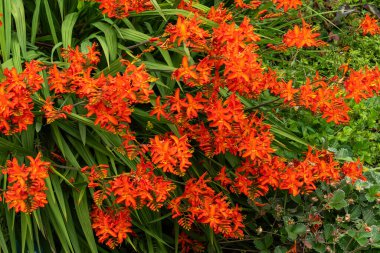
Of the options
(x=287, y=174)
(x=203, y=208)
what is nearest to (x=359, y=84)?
(x=287, y=174)

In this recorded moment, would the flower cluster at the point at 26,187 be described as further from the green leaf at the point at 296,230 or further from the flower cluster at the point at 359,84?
the flower cluster at the point at 359,84

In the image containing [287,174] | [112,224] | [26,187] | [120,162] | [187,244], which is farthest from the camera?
[187,244]

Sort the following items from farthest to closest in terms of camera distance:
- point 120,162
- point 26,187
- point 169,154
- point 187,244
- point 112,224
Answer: point 187,244 < point 120,162 < point 112,224 < point 169,154 < point 26,187

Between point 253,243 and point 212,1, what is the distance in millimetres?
1486

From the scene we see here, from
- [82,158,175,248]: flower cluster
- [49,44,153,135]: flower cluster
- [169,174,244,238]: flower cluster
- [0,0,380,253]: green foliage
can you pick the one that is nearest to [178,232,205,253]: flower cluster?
[0,0,380,253]: green foliage

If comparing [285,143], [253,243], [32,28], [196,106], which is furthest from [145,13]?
[253,243]

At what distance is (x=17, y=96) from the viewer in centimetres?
238

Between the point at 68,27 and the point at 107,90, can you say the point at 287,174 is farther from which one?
the point at 68,27

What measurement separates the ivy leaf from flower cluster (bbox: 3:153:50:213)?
1.42 metres

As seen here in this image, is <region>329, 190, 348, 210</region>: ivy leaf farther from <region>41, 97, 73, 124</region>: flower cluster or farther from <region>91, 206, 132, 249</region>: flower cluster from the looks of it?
<region>41, 97, 73, 124</region>: flower cluster

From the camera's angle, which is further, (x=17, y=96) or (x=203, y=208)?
(x=203, y=208)

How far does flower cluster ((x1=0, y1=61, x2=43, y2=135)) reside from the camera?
2334 mm

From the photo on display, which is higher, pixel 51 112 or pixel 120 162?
pixel 51 112

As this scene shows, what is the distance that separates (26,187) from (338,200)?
1507mm
